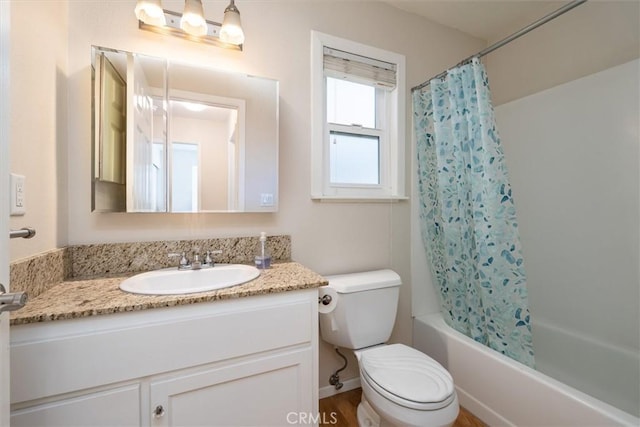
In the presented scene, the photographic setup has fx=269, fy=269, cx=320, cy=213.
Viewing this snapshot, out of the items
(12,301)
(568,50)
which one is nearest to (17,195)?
(12,301)

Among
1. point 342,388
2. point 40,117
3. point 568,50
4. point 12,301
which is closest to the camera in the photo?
point 12,301

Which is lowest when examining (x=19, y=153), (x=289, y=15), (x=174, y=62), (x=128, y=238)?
(x=128, y=238)

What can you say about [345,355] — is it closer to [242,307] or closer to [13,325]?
[242,307]

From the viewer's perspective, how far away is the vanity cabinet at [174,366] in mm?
750

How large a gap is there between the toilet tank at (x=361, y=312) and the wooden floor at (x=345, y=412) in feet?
1.27

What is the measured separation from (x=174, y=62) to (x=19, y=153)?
0.70m

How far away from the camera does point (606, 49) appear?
157 centimetres

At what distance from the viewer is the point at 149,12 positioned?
1143 millimetres

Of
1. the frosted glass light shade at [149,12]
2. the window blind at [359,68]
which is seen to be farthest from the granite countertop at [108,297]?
the window blind at [359,68]

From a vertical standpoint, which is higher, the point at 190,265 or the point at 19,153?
the point at 19,153

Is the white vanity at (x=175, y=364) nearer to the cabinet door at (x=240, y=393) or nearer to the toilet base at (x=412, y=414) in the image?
the cabinet door at (x=240, y=393)

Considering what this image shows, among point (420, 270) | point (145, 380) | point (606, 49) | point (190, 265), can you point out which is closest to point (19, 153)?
point (190, 265)

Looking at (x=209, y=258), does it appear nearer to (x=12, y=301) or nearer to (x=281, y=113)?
(x=12, y=301)

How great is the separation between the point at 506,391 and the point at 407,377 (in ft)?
1.89
